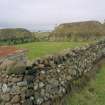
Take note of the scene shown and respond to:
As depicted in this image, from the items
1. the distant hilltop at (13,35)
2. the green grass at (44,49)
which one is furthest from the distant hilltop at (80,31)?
the green grass at (44,49)

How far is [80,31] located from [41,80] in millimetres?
29097

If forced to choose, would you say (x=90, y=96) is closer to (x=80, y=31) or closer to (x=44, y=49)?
(x=44, y=49)

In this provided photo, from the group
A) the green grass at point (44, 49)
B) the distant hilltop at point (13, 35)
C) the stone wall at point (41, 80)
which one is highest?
the stone wall at point (41, 80)

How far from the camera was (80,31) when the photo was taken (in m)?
35.9

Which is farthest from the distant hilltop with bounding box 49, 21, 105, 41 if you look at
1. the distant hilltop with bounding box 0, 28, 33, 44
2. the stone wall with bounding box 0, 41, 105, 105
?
the stone wall with bounding box 0, 41, 105, 105

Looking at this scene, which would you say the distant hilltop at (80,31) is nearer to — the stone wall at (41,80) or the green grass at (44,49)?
the green grass at (44,49)

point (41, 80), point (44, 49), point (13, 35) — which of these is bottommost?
point (13, 35)

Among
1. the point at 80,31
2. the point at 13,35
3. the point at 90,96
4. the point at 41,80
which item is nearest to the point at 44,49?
the point at 90,96

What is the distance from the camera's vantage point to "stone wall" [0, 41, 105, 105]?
670 centimetres

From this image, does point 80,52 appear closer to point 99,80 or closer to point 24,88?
point 99,80

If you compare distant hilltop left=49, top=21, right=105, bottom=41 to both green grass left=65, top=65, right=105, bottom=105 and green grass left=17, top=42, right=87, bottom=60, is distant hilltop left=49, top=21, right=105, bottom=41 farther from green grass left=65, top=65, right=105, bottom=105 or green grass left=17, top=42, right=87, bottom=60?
green grass left=65, top=65, right=105, bottom=105

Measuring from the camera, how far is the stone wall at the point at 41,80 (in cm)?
670

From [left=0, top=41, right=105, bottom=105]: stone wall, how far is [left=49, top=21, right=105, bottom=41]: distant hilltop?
952 inches

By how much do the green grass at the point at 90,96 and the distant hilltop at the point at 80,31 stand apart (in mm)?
23292
